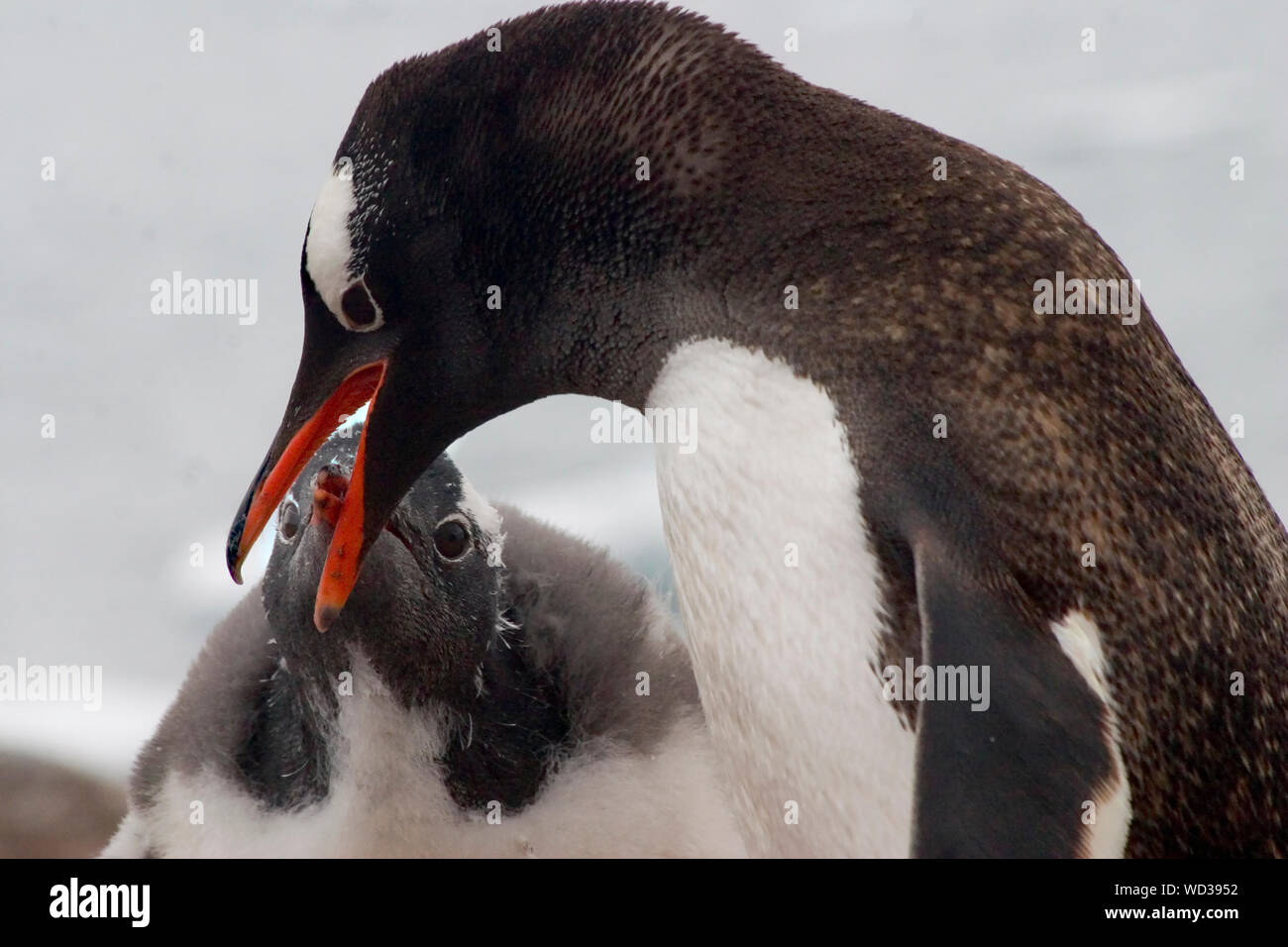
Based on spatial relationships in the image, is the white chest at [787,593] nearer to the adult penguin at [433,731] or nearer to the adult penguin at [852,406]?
the adult penguin at [852,406]

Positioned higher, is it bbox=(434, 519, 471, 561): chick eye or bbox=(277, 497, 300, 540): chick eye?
bbox=(277, 497, 300, 540): chick eye

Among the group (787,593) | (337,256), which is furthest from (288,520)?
(787,593)

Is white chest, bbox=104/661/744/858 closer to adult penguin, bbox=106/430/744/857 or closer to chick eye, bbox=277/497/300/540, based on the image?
adult penguin, bbox=106/430/744/857

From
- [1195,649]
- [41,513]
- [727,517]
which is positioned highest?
[41,513]

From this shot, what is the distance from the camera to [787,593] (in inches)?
37.7

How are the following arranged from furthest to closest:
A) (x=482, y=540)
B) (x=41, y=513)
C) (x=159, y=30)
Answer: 1. (x=159, y=30)
2. (x=41, y=513)
3. (x=482, y=540)

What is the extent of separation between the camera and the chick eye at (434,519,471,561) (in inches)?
57.8

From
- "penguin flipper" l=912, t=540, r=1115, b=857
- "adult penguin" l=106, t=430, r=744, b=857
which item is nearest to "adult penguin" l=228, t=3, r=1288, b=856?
"penguin flipper" l=912, t=540, r=1115, b=857

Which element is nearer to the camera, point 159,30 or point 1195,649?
point 1195,649

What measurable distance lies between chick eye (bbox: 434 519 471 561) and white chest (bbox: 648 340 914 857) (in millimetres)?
467

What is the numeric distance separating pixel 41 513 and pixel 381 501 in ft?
5.54
